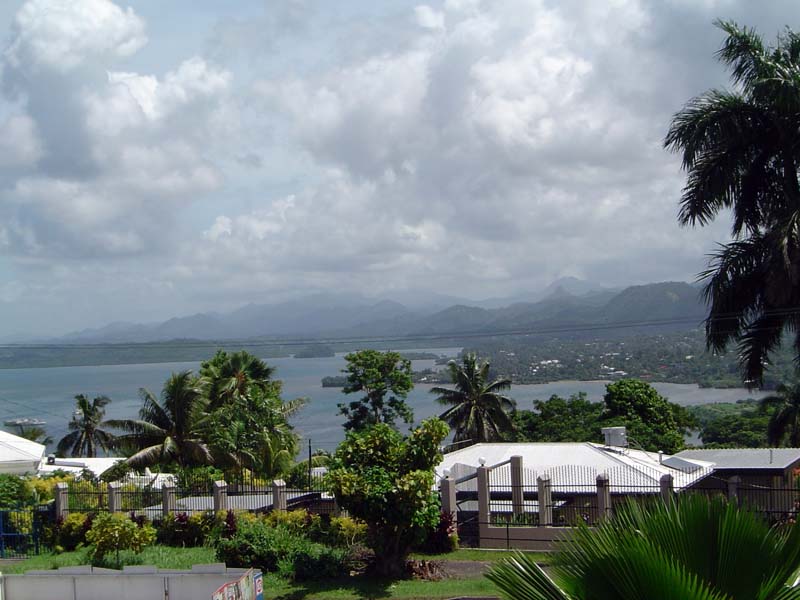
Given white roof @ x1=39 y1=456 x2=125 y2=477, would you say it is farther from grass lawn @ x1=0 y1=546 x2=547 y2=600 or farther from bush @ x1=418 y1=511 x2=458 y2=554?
bush @ x1=418 y1=511 x2=458 y2=554

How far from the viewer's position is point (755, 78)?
1353 cm

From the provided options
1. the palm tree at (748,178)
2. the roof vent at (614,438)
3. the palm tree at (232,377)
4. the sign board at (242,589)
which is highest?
the palm tree at (748,178)

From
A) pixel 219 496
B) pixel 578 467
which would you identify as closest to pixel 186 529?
pixel 219 496

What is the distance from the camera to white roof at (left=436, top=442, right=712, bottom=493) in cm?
2131

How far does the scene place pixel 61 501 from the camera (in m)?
23.4

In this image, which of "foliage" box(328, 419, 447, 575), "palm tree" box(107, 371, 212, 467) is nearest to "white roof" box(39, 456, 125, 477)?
"palm tree" box(107, 371, 212, 467)

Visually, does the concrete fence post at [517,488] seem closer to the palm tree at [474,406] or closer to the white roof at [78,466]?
the white roof at [78,466]

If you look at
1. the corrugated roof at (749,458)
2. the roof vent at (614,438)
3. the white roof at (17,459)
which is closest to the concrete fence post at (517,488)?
the roof vent at (614,438)

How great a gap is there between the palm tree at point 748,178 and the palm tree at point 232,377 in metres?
25.0

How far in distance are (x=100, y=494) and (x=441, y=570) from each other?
443 inches

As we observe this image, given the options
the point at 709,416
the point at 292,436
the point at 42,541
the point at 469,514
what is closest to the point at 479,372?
the point at 292,436

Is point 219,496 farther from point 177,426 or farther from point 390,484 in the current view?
point 177,426

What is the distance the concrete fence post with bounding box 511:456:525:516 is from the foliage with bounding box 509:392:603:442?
25.9 meters

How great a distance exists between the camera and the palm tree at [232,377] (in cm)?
3712
